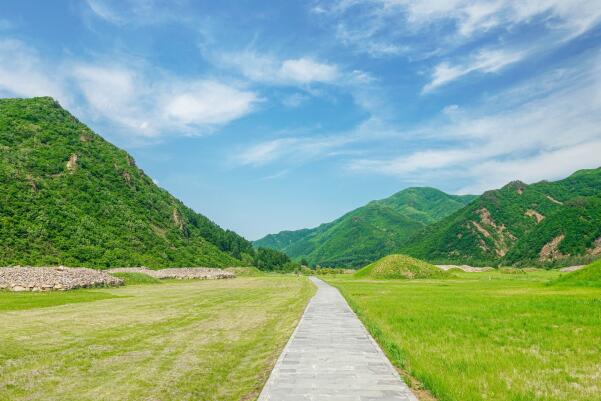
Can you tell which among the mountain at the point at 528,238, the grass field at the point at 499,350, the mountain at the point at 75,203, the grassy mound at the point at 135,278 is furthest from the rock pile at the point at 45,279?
the mountain at the point at 528,238

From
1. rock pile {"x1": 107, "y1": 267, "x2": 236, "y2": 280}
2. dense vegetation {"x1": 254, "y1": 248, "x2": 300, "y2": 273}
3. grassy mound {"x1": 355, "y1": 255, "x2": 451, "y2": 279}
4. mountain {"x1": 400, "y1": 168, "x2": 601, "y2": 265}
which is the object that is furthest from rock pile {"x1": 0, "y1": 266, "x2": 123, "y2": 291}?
mountain {"x1": 400, "y1": 168, "x2": 601, "y2": 265}

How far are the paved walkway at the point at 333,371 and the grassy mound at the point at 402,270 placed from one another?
57.0 meters

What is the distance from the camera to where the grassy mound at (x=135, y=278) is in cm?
4899

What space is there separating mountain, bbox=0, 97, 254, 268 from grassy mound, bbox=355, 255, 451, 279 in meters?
36.6

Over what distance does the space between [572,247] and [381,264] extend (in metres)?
83.9

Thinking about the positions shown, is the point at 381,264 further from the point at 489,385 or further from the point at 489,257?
the point at 489,257

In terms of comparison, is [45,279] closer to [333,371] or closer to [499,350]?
[333,371]

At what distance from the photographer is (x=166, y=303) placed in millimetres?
26797

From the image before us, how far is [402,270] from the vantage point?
229ft

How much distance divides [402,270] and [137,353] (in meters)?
62.6

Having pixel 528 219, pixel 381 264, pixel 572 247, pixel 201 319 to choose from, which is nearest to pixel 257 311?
pixel 201 319

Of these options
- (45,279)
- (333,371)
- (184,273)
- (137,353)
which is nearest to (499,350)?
(333,371)

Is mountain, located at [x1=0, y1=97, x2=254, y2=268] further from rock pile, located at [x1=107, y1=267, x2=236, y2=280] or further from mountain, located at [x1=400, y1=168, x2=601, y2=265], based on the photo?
mountain, located at [x1=400, y1=168, x2=601, y2=265]

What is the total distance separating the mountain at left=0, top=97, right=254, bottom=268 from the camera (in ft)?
186
